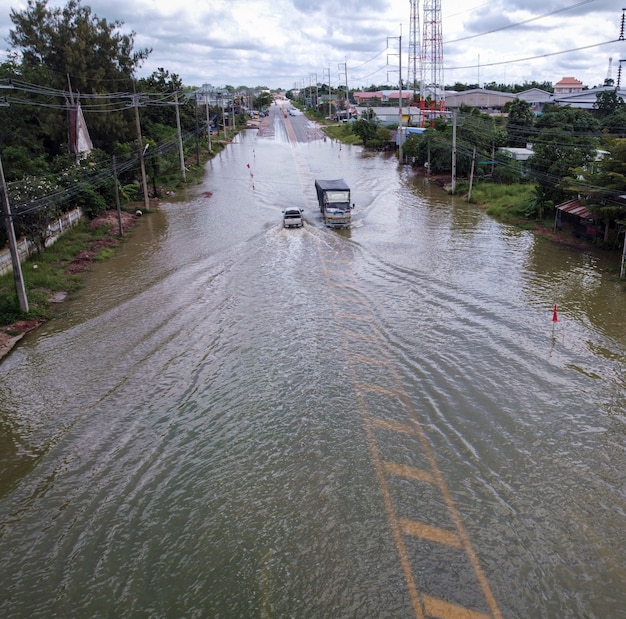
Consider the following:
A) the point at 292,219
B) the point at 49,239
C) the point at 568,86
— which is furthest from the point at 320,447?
the point at 568,86

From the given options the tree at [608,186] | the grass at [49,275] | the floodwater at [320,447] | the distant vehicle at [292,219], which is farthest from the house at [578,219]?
the grass at [49,275]

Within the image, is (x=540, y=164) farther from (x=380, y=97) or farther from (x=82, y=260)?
(x=380, y=97)

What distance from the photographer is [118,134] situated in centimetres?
4856

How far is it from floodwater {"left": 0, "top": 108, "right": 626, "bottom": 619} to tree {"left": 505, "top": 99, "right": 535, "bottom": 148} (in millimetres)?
35438

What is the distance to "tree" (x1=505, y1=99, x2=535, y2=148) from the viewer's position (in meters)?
58.2

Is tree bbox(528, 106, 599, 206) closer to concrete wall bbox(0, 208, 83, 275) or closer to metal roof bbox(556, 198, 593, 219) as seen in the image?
metal roof bbox(556, 198, 593, 219)

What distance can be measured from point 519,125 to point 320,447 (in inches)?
2349

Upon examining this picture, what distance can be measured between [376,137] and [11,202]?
206 ft

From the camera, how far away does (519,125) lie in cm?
6397

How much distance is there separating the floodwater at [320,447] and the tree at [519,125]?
116 ft

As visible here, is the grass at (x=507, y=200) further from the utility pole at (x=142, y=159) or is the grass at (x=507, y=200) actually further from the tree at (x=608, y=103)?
the tree at (x=608, y=103)

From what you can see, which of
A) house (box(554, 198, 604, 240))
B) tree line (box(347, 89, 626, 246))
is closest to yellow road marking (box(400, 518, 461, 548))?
tree line (box(347, 89, 626, 246))

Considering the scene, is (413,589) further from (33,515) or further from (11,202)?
(11,202)

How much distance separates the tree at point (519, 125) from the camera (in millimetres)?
58250
